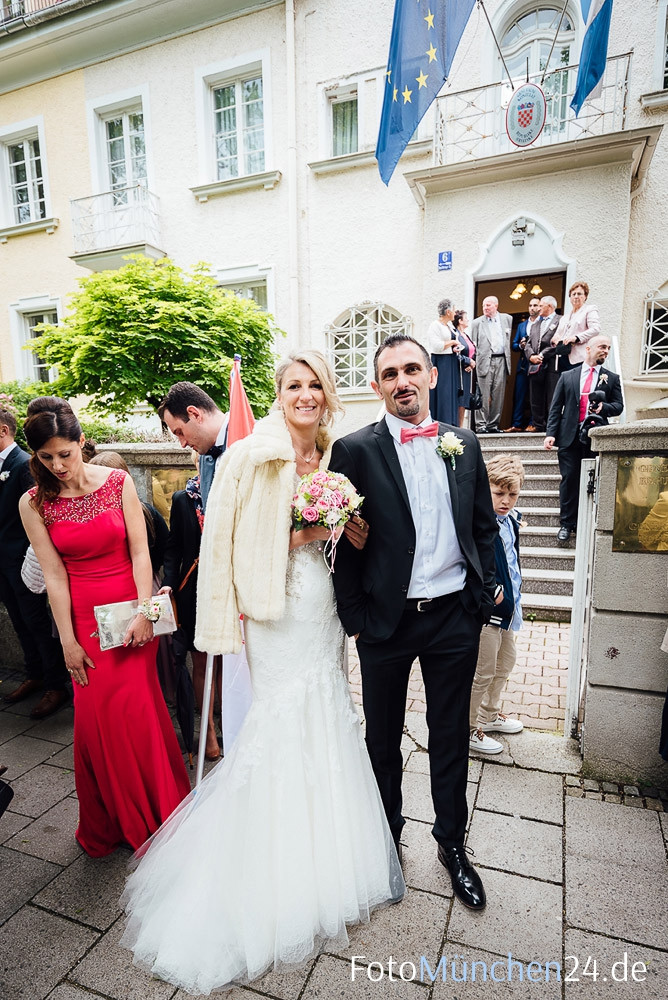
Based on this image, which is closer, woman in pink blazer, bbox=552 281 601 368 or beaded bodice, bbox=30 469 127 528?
beaded bodice, bbox=30 469 127 528

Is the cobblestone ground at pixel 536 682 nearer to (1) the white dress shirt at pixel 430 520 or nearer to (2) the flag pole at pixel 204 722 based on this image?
(2) the flag pole at pixel 204 722

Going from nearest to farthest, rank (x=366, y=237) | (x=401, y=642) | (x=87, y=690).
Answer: (x=401, y=642) < (x=87, y=690) < (x=366, y=237)

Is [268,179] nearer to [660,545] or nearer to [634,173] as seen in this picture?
[634,173]

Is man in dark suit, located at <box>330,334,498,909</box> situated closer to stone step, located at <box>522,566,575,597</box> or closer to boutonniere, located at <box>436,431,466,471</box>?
boutonniere, located at <box>436,431,466,471</box>

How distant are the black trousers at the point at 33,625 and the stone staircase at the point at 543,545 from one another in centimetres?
426

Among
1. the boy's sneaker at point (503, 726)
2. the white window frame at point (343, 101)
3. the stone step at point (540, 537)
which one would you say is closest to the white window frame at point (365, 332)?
the white window frame at point (343, 101)

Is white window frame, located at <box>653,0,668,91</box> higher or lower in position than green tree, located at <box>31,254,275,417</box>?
higher

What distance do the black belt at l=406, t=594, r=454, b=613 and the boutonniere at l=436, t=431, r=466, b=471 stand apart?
A: 567 millimetres

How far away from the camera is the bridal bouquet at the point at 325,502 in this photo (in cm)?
190

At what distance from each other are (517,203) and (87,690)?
9095 mm

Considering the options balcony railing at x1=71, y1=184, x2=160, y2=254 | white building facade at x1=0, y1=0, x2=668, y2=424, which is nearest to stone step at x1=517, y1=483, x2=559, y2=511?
white building facade at x1=0, y1=0, x2=668, y2=424

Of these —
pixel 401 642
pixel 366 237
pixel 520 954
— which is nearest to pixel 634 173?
pixel 366 237

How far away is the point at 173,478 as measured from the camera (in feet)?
13.6

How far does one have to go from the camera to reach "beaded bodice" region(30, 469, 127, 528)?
2.49 m
